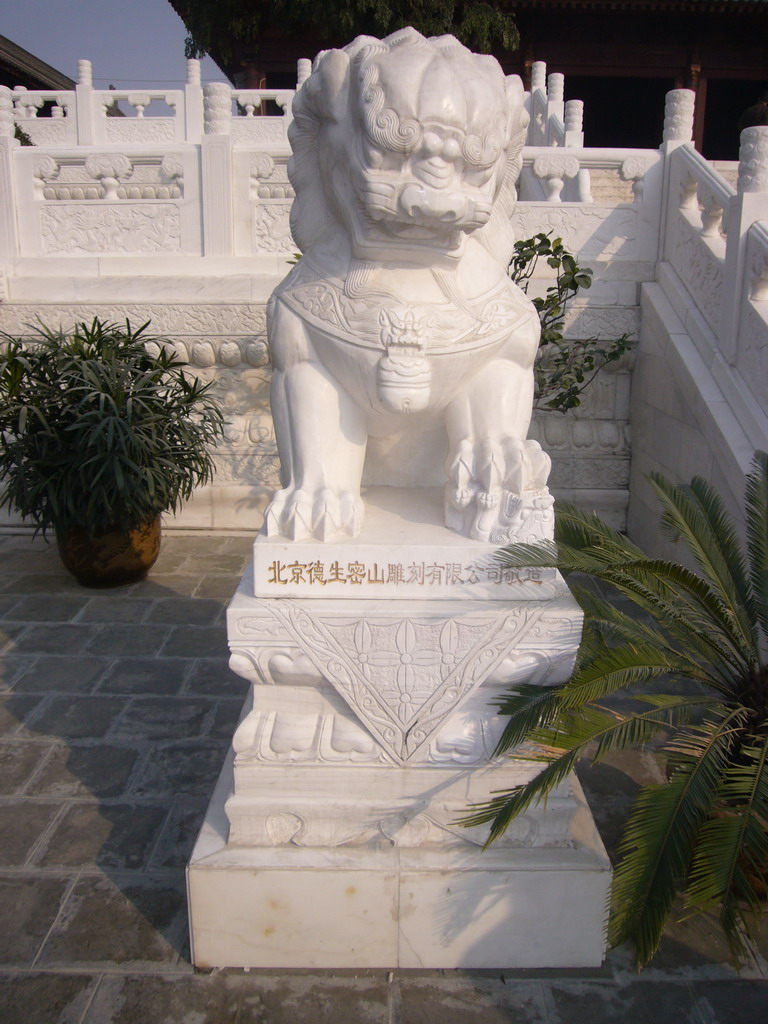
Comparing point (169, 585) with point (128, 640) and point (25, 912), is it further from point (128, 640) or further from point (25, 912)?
point (25, 912)

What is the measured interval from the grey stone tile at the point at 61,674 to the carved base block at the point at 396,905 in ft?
5.29

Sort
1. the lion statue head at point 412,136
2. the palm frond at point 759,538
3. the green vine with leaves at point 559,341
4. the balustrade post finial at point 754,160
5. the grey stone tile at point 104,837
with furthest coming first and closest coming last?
1. the green vine with leaves at point 559,341
2. the balustrade post finial at point 754,160
3. the grey stone tile at point 104,837
4. the palm frond at point 759,538
5. the lion statue head at point 412,136

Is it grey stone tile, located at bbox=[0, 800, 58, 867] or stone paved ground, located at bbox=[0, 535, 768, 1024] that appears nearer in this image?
stone paved ground, located at bbox=[0, 535, 768, 1024]

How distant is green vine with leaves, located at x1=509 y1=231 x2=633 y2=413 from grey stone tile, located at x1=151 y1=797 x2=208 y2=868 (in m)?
3.01

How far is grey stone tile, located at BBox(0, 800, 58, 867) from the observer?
2469 mm

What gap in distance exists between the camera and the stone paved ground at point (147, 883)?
1975 mm

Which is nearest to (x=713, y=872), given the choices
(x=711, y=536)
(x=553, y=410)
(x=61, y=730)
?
(x=711, y=536)

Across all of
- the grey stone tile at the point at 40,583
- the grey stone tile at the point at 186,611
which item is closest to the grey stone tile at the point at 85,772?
the grey stone tile at the point at 186,611

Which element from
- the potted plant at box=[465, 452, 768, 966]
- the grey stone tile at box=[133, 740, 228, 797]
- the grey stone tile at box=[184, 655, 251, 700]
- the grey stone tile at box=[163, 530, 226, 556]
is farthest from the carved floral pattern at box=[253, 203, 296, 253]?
the potted plant at box=[465, 452, 768, 966]

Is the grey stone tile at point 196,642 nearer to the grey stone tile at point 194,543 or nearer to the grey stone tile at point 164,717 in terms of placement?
the grey stone tile at point 164,717

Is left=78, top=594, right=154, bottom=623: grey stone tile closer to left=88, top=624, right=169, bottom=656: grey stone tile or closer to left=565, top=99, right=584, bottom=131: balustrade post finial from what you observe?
left=88, top=624, right=169, bottom=656: grey stone tile

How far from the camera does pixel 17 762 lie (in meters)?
2.95

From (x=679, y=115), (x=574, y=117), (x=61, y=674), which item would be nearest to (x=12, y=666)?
(x=61, y=674)

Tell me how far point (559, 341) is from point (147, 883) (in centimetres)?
356
